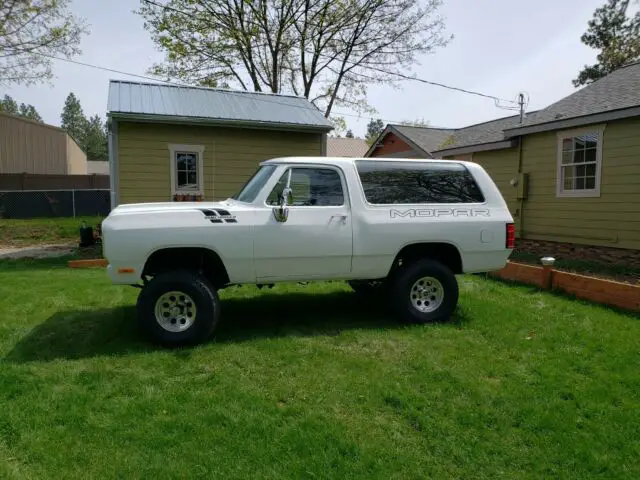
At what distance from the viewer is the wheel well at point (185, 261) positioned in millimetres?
5094

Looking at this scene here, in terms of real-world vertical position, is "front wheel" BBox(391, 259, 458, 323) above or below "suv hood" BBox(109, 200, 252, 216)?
below

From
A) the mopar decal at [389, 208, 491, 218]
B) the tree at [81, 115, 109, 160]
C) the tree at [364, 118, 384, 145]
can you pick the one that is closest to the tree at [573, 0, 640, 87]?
the tree at [364, 118, 384, 145]

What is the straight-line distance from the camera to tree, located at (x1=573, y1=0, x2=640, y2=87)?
1307 inches

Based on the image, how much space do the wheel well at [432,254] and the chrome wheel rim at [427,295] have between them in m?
0.32

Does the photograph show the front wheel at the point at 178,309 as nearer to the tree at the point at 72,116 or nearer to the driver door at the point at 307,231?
the driver door at the point at 307,231

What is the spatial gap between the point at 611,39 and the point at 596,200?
31677mm

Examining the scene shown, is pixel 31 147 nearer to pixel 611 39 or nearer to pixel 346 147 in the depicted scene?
pixel 346 147

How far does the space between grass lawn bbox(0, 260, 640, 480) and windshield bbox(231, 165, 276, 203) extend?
151cm

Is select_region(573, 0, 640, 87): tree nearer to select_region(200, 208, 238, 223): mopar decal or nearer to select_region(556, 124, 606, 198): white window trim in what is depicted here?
select_region(556, 124, 606, 198): white window trim

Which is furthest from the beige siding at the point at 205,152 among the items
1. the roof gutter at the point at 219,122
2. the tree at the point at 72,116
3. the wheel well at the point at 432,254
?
the tree at the point at 72,116

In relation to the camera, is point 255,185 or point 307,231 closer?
point 307,231

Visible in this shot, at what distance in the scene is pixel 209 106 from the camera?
1241 cm

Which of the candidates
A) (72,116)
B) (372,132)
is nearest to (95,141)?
(72,116)

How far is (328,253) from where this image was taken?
17.5 ft
